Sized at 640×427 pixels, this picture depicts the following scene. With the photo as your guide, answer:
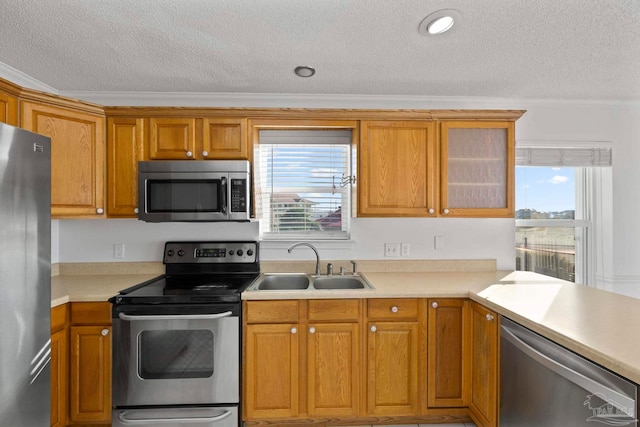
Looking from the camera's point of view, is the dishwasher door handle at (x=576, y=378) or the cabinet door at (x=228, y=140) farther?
the cabinet door at (x=228, y=140)

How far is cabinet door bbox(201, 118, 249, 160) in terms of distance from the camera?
2.20 metres

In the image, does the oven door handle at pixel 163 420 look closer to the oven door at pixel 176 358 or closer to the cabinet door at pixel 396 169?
the oven door at pixel 176 358

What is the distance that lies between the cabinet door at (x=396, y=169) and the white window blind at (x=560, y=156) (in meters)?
0.97

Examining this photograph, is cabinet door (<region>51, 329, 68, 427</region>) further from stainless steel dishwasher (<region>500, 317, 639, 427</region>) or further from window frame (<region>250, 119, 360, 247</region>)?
stainless steel dishwasher (<region>500, 317, 639, 427</region>)

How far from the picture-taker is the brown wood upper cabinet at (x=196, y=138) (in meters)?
2.18

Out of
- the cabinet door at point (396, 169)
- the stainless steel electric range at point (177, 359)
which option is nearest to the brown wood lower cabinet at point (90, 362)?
the stainless steel electric range at point (177, 359)

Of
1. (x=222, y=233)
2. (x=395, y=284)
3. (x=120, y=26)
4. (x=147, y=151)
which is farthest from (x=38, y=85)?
(x=395, y=284)

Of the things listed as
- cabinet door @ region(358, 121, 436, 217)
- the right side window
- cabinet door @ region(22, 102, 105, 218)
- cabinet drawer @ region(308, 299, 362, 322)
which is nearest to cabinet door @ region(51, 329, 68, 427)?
cabinet door @ region(22, 102, 105, 218)

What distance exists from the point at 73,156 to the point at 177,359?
57.4 inches

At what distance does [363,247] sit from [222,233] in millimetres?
1136

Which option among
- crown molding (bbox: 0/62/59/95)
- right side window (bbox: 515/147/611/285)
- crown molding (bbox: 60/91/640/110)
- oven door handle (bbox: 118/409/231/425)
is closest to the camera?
oven door handle (bbox: 118/409/231/425)

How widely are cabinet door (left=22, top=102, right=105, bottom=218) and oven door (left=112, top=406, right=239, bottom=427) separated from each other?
4.14ft

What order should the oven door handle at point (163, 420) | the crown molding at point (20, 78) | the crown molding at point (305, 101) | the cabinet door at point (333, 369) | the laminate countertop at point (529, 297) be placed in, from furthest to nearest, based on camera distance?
the crown molding at point (305, 101)
the crown molding at point (20, 78)
the cabinet door at point (333, 369)
the oven door handle at point (163, 420)
the laminate countertop at point (529, 297)

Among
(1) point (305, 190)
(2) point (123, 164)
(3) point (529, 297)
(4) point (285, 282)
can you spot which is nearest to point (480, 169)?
(3) point (529, 297)
